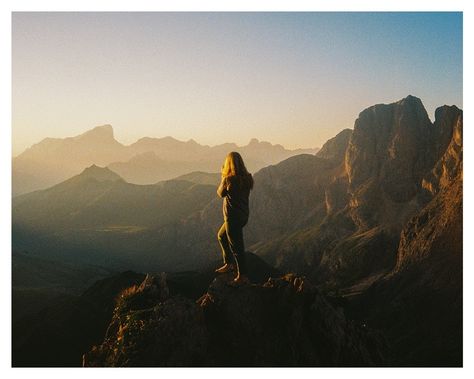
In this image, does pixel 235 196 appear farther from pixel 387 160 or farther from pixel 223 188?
pixel 387 160

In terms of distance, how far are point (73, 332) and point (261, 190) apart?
11772cm

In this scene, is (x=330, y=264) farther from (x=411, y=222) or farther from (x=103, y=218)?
(x=103, y=218)

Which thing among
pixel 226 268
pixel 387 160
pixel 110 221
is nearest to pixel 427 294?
pixel 226 268

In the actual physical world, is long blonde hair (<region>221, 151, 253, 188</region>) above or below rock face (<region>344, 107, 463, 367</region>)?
above

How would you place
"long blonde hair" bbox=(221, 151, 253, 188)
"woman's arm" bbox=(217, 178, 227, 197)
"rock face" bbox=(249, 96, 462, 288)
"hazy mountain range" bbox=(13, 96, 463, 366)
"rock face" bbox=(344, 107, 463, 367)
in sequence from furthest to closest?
"rock face" bbox=(249, 96, 462, 288) → "hazy mountain range" bbox=(13, 96, 463, 366) → "rock face" bbox=(344, 107, 463, 367) → "woman's arm" bbox=(217, 178, 227, 197) → "long blonde hair" bbox=(221, 151, 253, 188)

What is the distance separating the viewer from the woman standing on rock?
1521cm

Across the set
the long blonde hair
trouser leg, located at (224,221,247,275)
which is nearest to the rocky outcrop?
trouser leg, located at (224,221,247,275)

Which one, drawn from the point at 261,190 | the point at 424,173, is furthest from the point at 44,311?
the point at 261,190

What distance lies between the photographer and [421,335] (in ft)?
120

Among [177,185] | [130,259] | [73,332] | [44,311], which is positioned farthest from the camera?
[177,185]

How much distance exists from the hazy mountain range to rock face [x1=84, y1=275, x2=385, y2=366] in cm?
14

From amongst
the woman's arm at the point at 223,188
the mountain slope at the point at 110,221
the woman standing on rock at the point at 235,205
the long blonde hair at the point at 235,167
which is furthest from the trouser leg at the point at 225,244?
the mountain slope at the point at 110,221

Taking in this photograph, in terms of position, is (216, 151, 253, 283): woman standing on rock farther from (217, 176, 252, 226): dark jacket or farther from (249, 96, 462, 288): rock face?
(249, 96, 462, 288): rock face

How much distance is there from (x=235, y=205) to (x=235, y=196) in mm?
291
